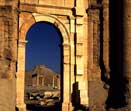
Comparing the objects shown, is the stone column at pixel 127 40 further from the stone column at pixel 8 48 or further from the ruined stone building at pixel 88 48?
the stone column at pixel 8 48

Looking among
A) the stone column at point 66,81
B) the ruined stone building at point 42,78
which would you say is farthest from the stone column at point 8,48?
the ruined stone building at point 42,78

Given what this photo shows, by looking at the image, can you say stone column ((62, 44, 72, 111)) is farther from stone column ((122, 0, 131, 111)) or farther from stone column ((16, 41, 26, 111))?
stone column ((122, 0, 131, 111))

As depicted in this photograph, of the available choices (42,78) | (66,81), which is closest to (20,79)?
(66,81)

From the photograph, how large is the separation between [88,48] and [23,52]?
299cm

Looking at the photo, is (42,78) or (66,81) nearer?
(66,81)

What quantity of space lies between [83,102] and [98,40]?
2.91m

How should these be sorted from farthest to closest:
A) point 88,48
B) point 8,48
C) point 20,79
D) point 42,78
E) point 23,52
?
point 42,78 < point 88,48 < point 23,52 < point 20,79 < point 8,48

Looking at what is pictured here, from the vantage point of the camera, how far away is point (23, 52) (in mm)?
20781

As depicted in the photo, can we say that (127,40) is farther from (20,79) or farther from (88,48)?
(20,79)

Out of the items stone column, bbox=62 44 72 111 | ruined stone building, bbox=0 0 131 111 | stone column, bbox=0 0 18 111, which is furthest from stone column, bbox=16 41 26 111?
stone column, bbox=62 44 72 111

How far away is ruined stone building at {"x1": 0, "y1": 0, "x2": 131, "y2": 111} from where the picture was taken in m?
20.6

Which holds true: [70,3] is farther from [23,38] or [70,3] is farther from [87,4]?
[23,38]

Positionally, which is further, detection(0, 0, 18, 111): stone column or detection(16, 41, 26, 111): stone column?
detection(16, 41, 26, 111): stone column

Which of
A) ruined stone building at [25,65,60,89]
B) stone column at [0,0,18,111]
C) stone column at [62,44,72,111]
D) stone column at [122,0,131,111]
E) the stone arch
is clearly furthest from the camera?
ruined stone building at [25,65,60,89]
